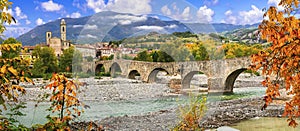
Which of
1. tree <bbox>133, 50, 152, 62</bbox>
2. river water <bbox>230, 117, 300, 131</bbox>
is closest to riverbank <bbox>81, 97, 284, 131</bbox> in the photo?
river water <bbox>230, 117, 300, 131</bbox>

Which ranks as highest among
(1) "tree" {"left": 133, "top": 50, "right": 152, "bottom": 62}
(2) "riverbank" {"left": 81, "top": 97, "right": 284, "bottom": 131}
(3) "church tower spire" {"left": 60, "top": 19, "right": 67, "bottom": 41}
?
(3) "church tower spire" {"left": 60, "top": 19, "right": 67, "bottom": 41}

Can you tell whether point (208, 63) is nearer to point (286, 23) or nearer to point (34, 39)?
point (286, 23)

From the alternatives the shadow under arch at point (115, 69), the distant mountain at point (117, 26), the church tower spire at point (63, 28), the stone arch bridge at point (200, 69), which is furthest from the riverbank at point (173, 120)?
the church tower spire at point (63, 28)

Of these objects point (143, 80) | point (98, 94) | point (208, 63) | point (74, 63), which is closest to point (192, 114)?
point (74, 63)

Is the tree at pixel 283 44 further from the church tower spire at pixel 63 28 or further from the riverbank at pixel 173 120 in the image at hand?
the church tower spire at pixel 63 28

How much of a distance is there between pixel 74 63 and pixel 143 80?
20499 millimetres

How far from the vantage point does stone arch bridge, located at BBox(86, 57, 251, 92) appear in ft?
68.5

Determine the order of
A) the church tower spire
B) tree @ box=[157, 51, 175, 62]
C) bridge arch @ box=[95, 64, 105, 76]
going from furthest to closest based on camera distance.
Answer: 1. the church tower spire
2. bridge arch @ box=[95, 64, 105, 76]
3. tree @ box=[157, 51, 175, 62]

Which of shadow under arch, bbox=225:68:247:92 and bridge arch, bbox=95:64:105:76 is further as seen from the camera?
bridge arch, bbox=95:64:105:76

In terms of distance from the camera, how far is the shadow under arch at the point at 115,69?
3047cm

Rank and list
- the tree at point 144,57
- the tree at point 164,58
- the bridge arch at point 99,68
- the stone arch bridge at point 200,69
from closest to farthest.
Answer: the stone arch bridge at point 200,69, the tree at point 144,57, the tree at point 164,58, the bridge arch at point 99,68

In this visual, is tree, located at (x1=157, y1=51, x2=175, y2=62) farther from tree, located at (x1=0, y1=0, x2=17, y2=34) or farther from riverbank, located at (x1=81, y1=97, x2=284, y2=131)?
tree, located at (x1=0, y1=0, x2=17, y2=34)

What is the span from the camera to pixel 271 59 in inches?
100

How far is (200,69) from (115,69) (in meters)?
11.1
